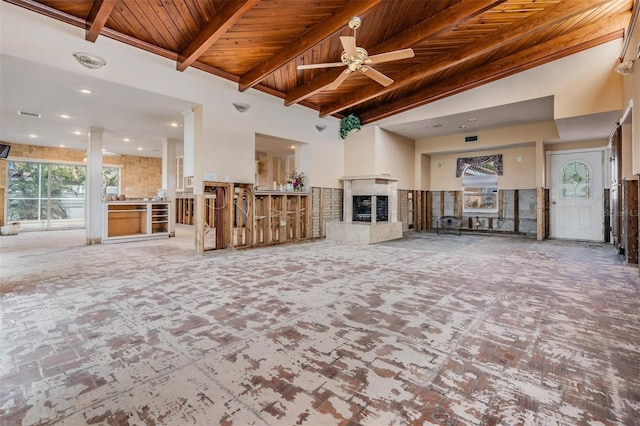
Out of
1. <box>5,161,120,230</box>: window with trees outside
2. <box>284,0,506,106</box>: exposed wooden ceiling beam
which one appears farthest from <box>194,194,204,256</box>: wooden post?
<box>5,161,120,230</box>: window with trees outside

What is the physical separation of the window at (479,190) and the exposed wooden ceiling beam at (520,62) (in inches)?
138

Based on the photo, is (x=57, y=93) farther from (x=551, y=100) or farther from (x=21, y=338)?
(x=551, y=100)

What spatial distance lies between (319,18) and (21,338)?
5.19 m

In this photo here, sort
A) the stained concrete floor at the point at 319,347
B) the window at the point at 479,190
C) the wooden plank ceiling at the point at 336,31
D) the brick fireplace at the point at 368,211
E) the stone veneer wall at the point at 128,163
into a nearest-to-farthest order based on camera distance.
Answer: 1. the stained concrete floor at the point at 319,347
2. the wooden plank ceiling at the point at 336,31
3. the brick fireplace at the point at 368,211
4. the window at the point at 479,190
5. the stone veneer wall at the point at 128,163

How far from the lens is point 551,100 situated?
6.33m

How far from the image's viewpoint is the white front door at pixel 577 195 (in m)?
7.81

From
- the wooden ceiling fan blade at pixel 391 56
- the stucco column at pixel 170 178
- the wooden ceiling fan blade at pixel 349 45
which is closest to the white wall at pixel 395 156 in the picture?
the wooden ceiling fan blade at pixel 391 56

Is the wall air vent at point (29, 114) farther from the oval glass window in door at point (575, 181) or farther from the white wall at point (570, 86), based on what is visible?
the oval glass window in door at point (575, 181)

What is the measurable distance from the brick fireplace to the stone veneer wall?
8821 mm

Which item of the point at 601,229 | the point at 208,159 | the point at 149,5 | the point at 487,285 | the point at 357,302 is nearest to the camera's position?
the point at 357,302

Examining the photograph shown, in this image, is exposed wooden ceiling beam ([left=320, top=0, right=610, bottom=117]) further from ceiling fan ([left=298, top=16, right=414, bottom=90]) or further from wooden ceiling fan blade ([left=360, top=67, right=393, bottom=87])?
ceiling fan ([left=298, top=16, right=414, bottom=90])

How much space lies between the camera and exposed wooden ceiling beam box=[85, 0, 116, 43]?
369 centimetres

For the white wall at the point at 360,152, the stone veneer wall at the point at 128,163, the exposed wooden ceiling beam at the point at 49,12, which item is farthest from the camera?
the stone veneer wall at the point at 128,163

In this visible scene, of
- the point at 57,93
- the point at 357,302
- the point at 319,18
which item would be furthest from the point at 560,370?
the point at 57,93
